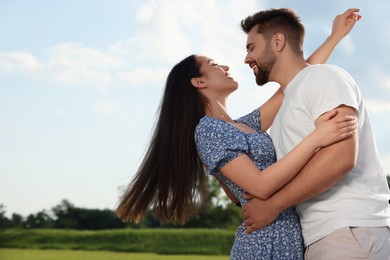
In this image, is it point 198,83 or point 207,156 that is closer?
point 207,156

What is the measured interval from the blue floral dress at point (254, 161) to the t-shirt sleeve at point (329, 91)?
1.50 feet

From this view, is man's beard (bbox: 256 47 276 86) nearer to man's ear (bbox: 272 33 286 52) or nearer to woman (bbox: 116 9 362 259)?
man's ear (bbox: 272 33 286 52)

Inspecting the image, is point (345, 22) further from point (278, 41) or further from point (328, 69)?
point (328, 69)

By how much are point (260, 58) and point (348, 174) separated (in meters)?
1.02

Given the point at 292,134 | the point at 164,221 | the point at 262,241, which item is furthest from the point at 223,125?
the point at 164,221

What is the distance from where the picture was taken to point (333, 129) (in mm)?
3135

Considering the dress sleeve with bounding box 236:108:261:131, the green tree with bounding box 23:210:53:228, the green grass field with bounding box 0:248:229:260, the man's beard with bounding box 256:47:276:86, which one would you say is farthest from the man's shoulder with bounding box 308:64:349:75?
the green tree with bounding box 23:210:53:228

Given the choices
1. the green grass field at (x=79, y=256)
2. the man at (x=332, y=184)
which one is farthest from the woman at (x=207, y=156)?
the green grass field at (x=79, y=256)

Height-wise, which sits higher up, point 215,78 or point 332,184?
point 215,78

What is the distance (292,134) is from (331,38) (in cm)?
127

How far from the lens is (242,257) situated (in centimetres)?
362

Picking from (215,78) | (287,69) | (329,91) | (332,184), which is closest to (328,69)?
(329,91)

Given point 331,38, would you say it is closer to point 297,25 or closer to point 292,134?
point 297,25

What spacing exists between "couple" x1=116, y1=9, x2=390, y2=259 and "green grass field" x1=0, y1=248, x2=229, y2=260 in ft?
63.7
